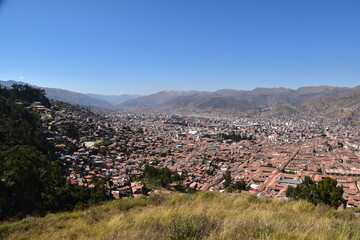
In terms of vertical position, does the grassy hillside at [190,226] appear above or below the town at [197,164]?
above

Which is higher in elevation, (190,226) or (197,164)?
(190,226)

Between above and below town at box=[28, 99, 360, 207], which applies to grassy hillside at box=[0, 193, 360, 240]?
above

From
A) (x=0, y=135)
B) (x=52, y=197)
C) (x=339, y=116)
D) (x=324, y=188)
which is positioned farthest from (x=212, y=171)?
(x=339, y=116)

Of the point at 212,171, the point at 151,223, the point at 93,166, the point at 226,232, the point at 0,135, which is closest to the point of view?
the point at 226,232

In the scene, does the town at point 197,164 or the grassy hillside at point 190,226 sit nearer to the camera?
the grassy hillside at point 190,226

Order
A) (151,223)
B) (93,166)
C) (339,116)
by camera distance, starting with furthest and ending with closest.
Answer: (339,116)
(93,166)
(151,223)

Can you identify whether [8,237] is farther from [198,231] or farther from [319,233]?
[319,233]

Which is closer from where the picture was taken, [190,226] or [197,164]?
[190,226]

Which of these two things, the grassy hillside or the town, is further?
the town

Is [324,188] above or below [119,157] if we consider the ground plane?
above

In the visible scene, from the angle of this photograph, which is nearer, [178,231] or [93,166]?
[178,231]

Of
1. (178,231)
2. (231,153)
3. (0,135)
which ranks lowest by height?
(231,153)
